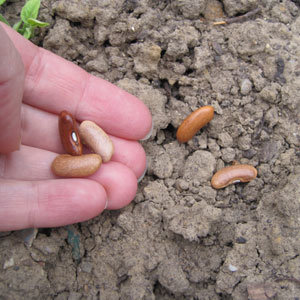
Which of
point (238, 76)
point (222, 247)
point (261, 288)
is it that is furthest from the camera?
point (238, 76)

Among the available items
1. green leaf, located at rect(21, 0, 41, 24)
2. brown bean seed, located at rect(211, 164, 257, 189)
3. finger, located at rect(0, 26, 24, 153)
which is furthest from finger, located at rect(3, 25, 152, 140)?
brown bean seed, located at rect(211, 164, 257, 189)

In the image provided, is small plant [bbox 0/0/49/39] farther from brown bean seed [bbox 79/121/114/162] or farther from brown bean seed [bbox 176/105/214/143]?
brown bean seed [bbox 176/105/214/143]

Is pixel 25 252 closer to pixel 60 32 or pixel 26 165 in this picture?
pixel 26 165

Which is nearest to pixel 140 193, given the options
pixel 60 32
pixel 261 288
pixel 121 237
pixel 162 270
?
pixel 121 237

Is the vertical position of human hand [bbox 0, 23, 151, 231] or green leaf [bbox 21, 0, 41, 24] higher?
green leaf [bbox 21, 0, 41, 24]

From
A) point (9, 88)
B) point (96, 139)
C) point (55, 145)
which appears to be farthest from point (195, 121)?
point (9, 88)

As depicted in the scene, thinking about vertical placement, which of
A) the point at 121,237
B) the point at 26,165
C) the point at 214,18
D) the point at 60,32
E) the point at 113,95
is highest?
the point at 214,18
